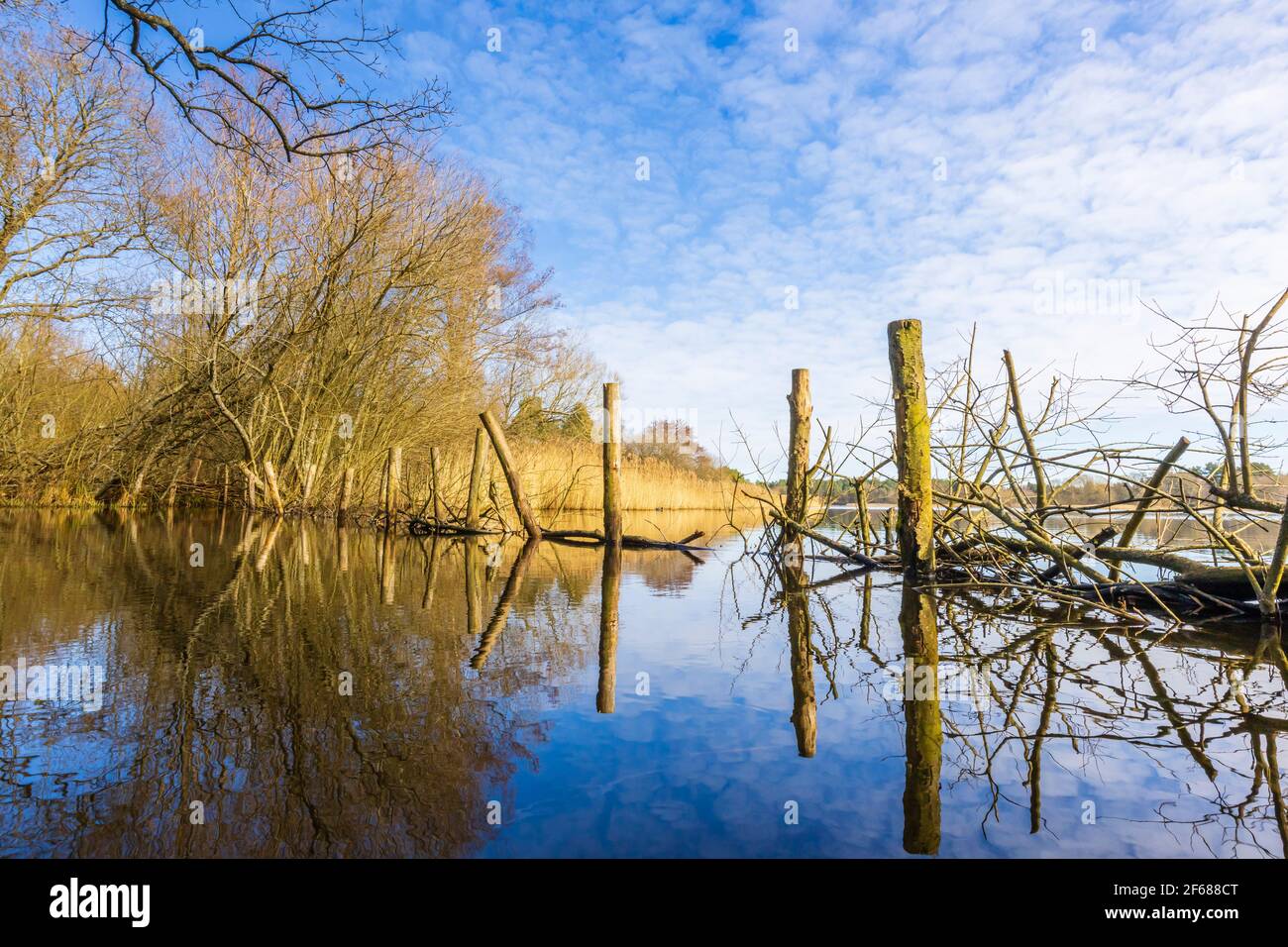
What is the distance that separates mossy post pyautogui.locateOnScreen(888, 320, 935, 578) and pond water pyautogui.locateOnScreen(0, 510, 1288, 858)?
2086 millimetres

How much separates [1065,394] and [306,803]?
654cm

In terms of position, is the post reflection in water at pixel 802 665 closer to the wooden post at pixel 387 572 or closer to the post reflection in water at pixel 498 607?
the post reflection in water at pixel 498 607

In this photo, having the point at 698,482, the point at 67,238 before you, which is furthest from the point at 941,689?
the point at 698,482

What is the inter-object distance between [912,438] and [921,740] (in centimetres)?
480

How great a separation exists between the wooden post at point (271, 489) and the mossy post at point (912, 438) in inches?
500

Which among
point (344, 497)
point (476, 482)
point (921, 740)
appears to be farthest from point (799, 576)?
point (344, 497)

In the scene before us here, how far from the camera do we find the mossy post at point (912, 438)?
675cm

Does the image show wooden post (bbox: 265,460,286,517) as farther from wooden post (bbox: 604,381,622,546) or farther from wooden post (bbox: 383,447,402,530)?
wooden post (bbox: 604,381,622,546)

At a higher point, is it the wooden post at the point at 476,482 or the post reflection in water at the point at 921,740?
the wooden post at the point at 476,482

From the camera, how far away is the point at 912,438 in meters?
6.75
